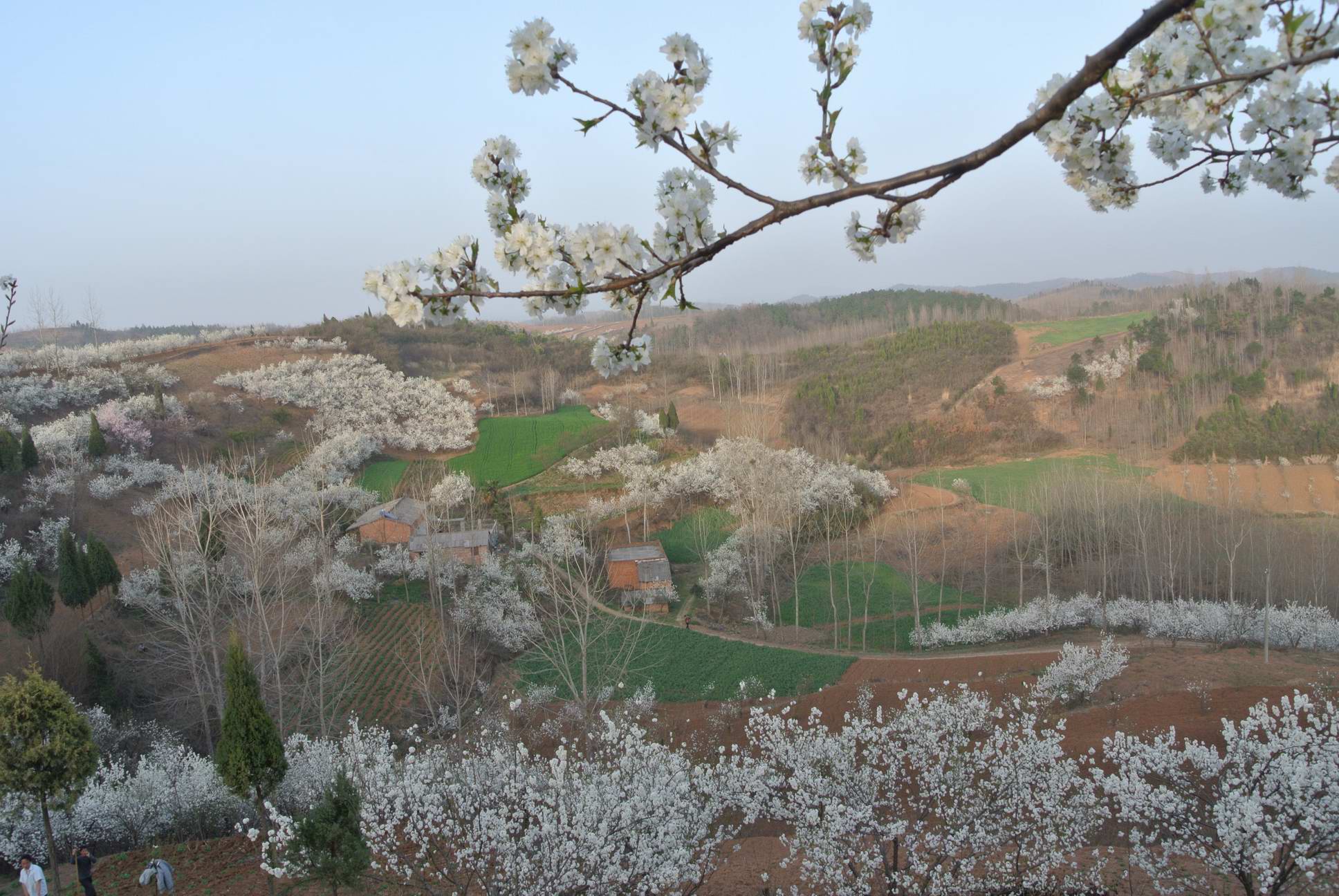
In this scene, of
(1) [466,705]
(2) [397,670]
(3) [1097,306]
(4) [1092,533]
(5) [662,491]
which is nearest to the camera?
(1) [466,705]

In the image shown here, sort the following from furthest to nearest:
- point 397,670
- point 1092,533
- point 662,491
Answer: point 662,491, point 1092,533, point 397,670

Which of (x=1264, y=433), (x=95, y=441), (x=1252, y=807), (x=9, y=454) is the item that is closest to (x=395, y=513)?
(x=9, y=454)

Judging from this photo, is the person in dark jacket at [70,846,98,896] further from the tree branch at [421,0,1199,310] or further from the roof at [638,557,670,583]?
the roof at [638,557,670,583]

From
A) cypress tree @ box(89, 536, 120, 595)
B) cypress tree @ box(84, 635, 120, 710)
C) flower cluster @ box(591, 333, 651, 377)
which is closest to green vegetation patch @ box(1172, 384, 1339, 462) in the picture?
flower cluster @ box(591, 333, 651, 377)

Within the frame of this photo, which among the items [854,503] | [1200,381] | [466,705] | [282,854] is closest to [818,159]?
[282,854]

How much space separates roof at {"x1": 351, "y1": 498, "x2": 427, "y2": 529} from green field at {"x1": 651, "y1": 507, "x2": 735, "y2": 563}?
29.8 feet

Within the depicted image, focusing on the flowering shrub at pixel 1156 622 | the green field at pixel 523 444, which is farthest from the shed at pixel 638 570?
the green field at pixel 523 444

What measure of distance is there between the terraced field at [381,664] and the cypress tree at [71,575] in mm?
6081

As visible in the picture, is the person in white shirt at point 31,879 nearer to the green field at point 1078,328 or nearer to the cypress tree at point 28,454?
the cypress tree at point 28,454

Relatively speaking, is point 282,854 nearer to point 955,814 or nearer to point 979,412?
point 955,814

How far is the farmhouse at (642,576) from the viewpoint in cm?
2294

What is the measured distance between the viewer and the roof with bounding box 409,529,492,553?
926 inches

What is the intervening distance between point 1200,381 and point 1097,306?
99.8 feet

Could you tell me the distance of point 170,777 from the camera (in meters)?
10.3
